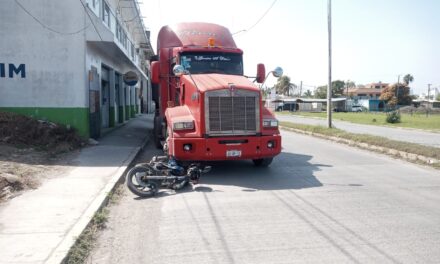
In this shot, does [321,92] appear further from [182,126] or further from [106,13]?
[182,126]

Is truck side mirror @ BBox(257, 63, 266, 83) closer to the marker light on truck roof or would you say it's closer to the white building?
the marker light on truck roof

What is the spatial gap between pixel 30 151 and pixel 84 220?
22.7ft

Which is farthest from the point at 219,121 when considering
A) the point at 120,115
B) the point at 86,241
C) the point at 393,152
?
the point at 120,115

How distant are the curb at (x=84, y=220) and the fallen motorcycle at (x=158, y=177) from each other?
485 mm

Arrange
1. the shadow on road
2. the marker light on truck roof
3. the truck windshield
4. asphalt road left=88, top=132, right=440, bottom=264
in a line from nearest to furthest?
asphalt road left=88, top=132, right=440, bottom=264
the shadow on road
the truck windshield
the marker light on truck roof

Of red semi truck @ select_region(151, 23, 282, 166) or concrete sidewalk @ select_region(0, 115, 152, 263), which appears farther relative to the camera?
red semi truck @ select_region(151, 23, 282, 166)

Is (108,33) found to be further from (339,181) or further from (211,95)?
(339,181)

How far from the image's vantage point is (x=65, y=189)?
26.3 ft

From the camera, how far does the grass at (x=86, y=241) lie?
15.5 ft

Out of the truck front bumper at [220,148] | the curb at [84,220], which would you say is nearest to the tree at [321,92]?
the truck front bumper at [220,148]

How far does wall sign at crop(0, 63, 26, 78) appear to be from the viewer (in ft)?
46.2

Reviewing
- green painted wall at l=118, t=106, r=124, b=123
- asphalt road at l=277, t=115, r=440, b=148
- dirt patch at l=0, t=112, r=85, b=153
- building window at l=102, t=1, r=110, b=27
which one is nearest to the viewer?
dirt patch at l=0, t=112, r=85, b=153

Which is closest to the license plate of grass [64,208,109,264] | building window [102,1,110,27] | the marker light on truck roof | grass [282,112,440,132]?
grass [64,208,109,264]

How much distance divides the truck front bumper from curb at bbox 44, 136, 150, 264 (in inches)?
53.7
